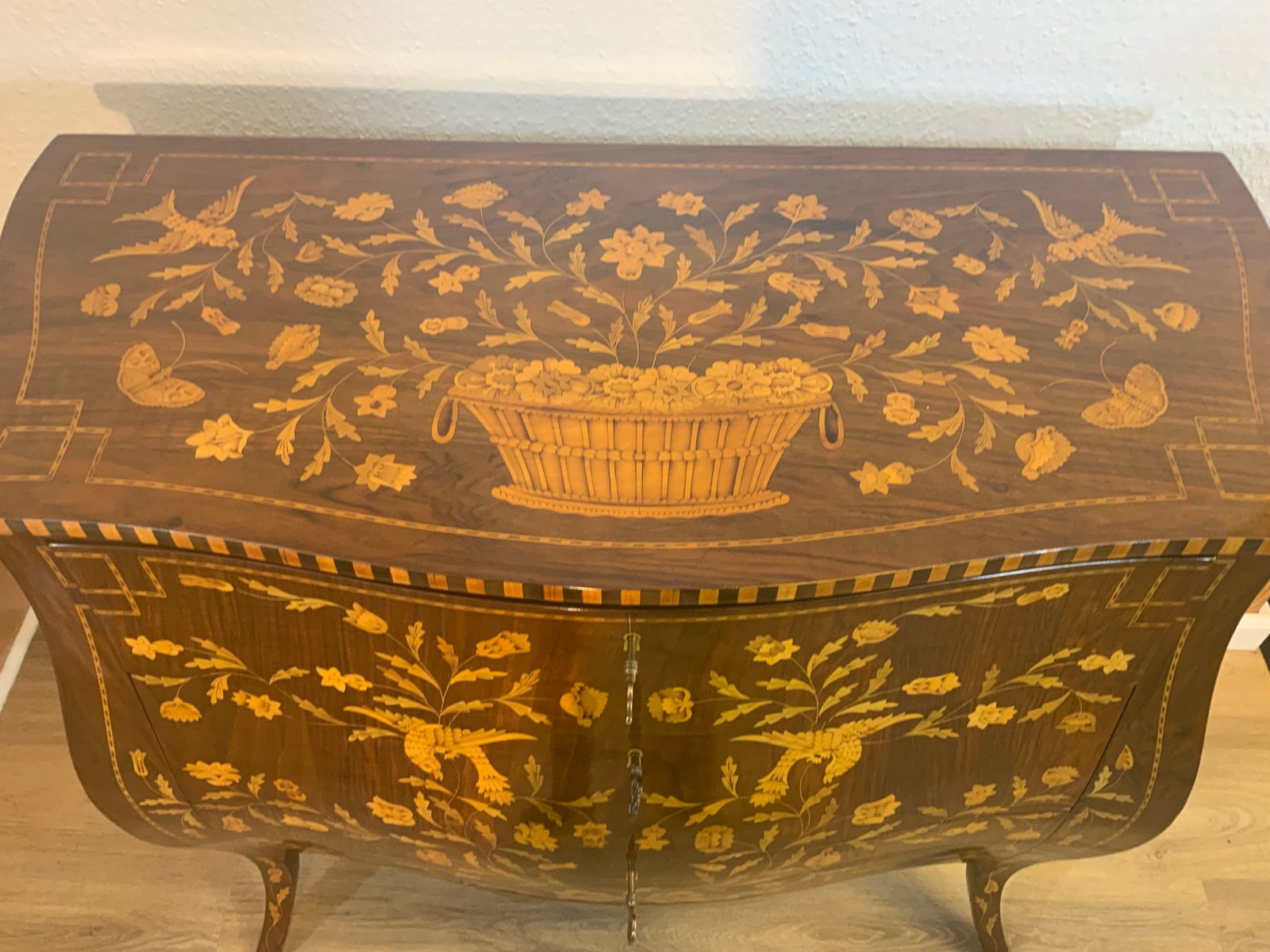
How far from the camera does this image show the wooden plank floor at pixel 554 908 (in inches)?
49.4

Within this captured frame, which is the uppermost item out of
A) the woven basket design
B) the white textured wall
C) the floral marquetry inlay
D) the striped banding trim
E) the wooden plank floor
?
the white textured wall

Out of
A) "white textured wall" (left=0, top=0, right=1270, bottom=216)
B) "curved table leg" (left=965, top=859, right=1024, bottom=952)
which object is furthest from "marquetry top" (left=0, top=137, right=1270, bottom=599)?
"curved table leg" (left=965, top=859, right=1024, bottom=952)

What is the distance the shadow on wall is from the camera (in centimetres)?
100

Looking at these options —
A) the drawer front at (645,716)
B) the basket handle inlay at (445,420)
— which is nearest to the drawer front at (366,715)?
the drawer front at (645,716)

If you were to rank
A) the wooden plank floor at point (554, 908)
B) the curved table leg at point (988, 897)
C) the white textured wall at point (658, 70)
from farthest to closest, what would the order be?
the wooden plank floor at point (554, 908)
the curved table leg at point (988, 897)
the white textured wall at point (658, 70)

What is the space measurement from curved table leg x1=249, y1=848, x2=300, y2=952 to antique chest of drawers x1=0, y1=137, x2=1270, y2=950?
0.56 ft

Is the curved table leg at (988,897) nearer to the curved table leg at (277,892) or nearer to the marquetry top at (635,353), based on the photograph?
the marquetry top at (635,353)

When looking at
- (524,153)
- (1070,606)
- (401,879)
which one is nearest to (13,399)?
(524,153)

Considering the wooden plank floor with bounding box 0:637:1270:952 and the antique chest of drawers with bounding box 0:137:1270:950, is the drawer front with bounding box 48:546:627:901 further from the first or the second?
the wooden plank floor with bounding box 0:637:1270:952

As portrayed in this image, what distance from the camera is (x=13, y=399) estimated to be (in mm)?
689

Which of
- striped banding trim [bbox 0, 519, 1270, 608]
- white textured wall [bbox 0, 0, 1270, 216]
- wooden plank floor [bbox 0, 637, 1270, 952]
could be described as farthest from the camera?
wooden plank floor [bbox 0, 637, 1270, 952]

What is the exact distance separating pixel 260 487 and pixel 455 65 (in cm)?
53

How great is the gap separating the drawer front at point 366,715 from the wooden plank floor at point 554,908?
14.8 inches

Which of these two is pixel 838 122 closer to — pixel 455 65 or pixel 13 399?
pixel 455 65
